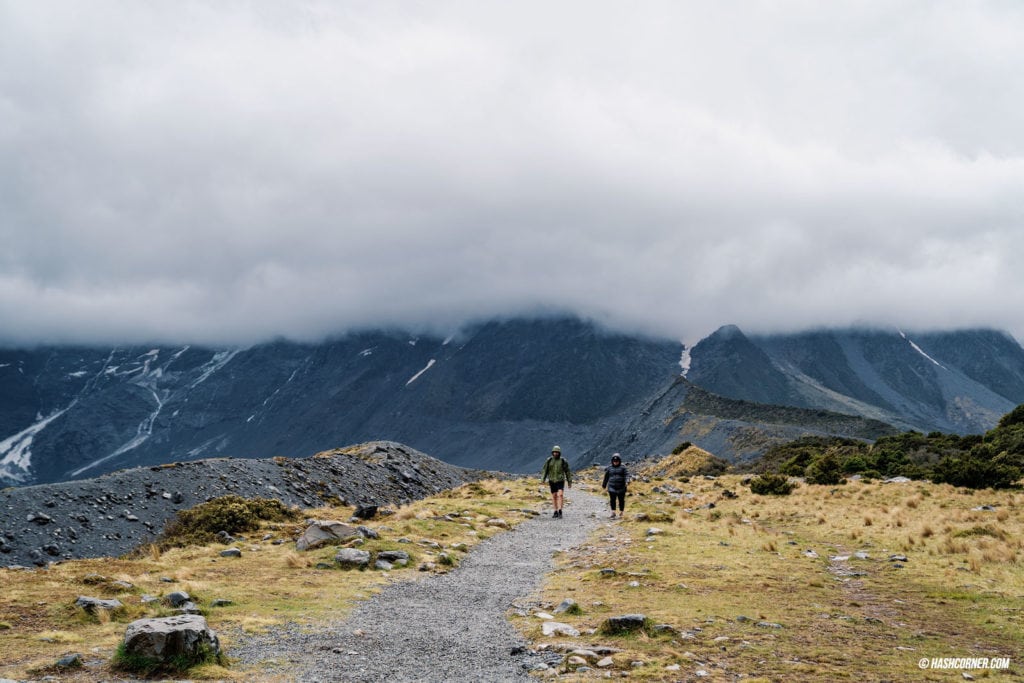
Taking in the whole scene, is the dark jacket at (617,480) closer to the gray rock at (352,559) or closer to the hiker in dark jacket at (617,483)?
the hiker in dark jacket at (617,483)

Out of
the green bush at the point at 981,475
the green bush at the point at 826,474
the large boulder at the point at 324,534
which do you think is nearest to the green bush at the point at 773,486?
the green bush at the point at 826,474

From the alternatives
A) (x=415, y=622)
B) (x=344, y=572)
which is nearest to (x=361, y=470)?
(x=344, y=572)

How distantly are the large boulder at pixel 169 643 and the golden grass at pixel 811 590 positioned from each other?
17.6ft

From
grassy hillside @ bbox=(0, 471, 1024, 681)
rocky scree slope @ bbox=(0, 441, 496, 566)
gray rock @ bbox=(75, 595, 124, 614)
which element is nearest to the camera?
grassy hillside @ bbox=(0, 471, 1024, 681)

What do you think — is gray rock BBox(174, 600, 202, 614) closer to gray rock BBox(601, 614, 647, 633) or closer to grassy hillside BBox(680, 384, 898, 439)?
gray rock BBox(601, 614, 647, 633)

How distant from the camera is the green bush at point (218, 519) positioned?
2344 cm

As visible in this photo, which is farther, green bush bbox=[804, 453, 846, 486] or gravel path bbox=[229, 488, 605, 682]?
green bush bbox=[804, 453, 846, 486]

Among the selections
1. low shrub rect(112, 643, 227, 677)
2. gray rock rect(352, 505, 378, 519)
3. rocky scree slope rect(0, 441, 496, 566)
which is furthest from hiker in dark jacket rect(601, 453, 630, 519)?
low shrub rect(112, 643, 227, 677)

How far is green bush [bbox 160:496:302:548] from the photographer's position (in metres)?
23.4

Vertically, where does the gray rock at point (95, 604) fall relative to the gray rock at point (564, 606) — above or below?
above

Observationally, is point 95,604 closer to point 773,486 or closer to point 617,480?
point 617,480

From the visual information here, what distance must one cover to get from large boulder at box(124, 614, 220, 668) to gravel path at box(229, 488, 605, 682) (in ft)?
2.18

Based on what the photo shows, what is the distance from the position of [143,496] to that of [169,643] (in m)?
24.8

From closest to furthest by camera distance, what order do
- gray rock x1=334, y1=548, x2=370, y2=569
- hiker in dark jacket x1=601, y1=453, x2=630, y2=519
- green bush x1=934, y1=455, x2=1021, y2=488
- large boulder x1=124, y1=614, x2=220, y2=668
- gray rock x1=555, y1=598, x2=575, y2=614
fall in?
large boulder x1=124, y1=614, x2=220, y2=668 < gray rock x1=555, y1=598, x2=575, y2=614 < gray rock x1=334, y1=548, x2=370, y2=569 < hiker in dark jacket x1=601, y1=453, x2=630, y2=519 < green bush x1=934, y1=455, x2=1021, y2=488
